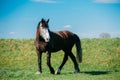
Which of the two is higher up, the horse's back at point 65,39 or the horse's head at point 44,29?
the horse's head at point 44,29

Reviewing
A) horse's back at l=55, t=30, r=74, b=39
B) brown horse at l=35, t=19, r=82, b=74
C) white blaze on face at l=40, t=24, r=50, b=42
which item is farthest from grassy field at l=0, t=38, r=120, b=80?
white blaze on face at l=40, t=24, r=50, b=42

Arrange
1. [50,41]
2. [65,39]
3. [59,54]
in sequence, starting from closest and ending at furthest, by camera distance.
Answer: [50,41], [65,39], [59,54]

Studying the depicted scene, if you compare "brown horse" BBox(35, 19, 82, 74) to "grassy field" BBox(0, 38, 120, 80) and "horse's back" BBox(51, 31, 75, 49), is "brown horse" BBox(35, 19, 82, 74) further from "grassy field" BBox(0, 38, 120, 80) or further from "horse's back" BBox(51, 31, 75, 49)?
"grassy field" BBox(0, 38, 120, 80)

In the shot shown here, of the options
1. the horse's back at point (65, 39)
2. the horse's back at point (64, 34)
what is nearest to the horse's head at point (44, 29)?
the horse's back at point (65, 39)

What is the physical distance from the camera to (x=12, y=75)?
54.6ft

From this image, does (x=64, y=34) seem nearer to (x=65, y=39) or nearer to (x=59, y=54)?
(x=65, y=39)

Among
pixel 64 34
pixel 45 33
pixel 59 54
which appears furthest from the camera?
pixel 59 54

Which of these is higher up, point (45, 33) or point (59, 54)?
point (45, 33)

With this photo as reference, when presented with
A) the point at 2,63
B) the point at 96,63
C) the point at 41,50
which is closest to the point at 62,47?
the point at 41,50

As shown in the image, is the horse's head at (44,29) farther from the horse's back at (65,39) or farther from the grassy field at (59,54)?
the grassy field at (59,54)

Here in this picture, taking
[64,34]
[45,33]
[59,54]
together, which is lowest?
[59,54]

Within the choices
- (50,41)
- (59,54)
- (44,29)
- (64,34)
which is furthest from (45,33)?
(59,54)

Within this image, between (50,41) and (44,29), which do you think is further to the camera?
(50,41)

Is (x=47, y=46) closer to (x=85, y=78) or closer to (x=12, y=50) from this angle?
(x=85, y=78)
